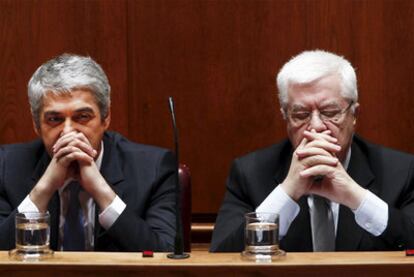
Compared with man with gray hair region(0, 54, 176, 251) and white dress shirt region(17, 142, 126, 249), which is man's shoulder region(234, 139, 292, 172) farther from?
white dress shirt region(17, 142, 126, 249)

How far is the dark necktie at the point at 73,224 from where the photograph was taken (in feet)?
7.54

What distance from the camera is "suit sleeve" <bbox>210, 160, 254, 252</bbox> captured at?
2107 millimetres

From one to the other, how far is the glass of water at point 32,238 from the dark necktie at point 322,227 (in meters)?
0.77

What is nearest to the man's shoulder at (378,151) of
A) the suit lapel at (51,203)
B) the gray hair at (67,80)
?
the gray hair at (67,80)

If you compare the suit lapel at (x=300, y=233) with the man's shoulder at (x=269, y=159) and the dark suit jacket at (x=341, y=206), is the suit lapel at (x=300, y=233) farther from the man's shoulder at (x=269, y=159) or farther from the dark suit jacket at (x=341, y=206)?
the man's shoulder at (x=269, y=159)

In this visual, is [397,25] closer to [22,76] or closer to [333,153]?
[333,153]

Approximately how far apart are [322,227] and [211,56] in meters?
0.92

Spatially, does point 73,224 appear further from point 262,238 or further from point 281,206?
point 262,238

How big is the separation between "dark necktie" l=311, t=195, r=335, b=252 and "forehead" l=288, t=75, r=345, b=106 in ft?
0.83

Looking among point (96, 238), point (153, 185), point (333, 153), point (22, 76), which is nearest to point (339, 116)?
point (333, 153)

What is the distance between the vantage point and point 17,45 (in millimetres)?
2953

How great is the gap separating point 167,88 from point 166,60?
3.8 inches

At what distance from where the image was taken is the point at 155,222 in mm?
2314

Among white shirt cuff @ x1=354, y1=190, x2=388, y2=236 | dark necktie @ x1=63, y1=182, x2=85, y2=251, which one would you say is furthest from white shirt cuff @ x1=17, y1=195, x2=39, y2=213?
white shirt cuff @ x1=354, y1=190, x2=388, y2=236
